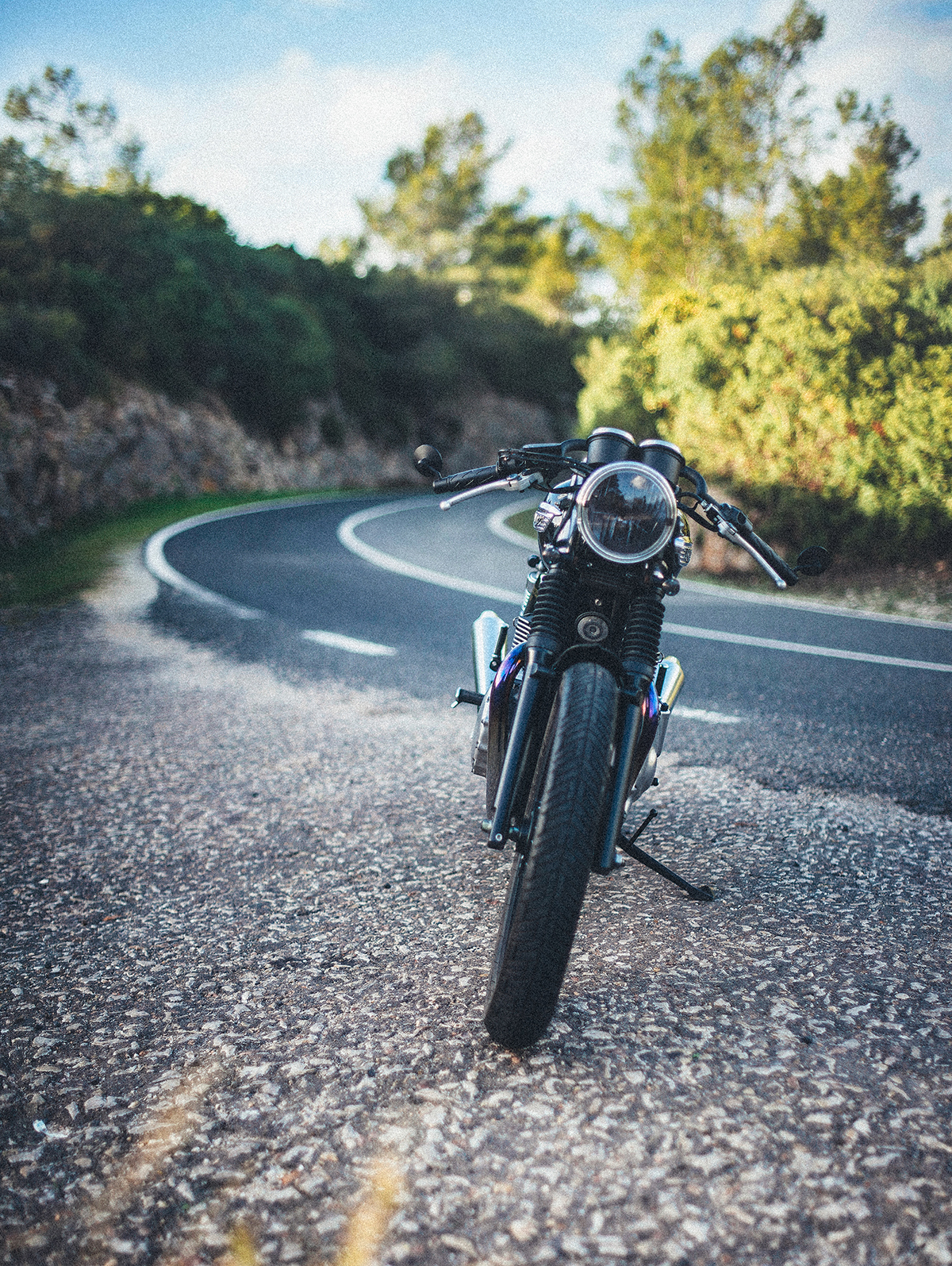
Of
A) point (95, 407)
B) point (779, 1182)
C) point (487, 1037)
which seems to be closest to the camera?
point (779, 1182)

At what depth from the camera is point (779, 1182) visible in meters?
1.82

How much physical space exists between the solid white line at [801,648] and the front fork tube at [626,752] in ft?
15.8

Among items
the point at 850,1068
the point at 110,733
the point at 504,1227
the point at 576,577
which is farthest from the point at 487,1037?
the point at 110,733

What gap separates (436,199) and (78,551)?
43.0m

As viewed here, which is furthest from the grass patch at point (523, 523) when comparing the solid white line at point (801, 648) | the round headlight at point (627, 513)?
the round headlight at point (627, 513)

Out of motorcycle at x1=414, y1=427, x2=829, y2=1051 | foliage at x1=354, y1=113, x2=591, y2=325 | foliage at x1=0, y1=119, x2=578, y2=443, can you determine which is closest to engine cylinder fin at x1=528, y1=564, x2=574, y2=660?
motorcycle at x1=414, y1=427, x2=829, y2=1051

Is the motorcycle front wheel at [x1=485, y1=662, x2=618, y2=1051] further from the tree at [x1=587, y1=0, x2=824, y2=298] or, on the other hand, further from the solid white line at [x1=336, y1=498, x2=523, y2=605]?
the tree at [x1=587, y1=0, x2=824, y2=298]

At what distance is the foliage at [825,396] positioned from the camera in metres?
10.1

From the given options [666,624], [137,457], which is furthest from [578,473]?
[137,457]

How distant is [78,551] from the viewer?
12016 millimetres

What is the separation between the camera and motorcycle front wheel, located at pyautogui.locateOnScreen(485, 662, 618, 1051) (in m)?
2.07

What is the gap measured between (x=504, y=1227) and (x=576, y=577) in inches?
65.8

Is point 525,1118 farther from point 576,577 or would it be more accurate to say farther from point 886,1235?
point 576,577

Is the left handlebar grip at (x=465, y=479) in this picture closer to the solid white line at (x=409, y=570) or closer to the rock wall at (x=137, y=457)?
the solid white line at (x=409, y=570)
